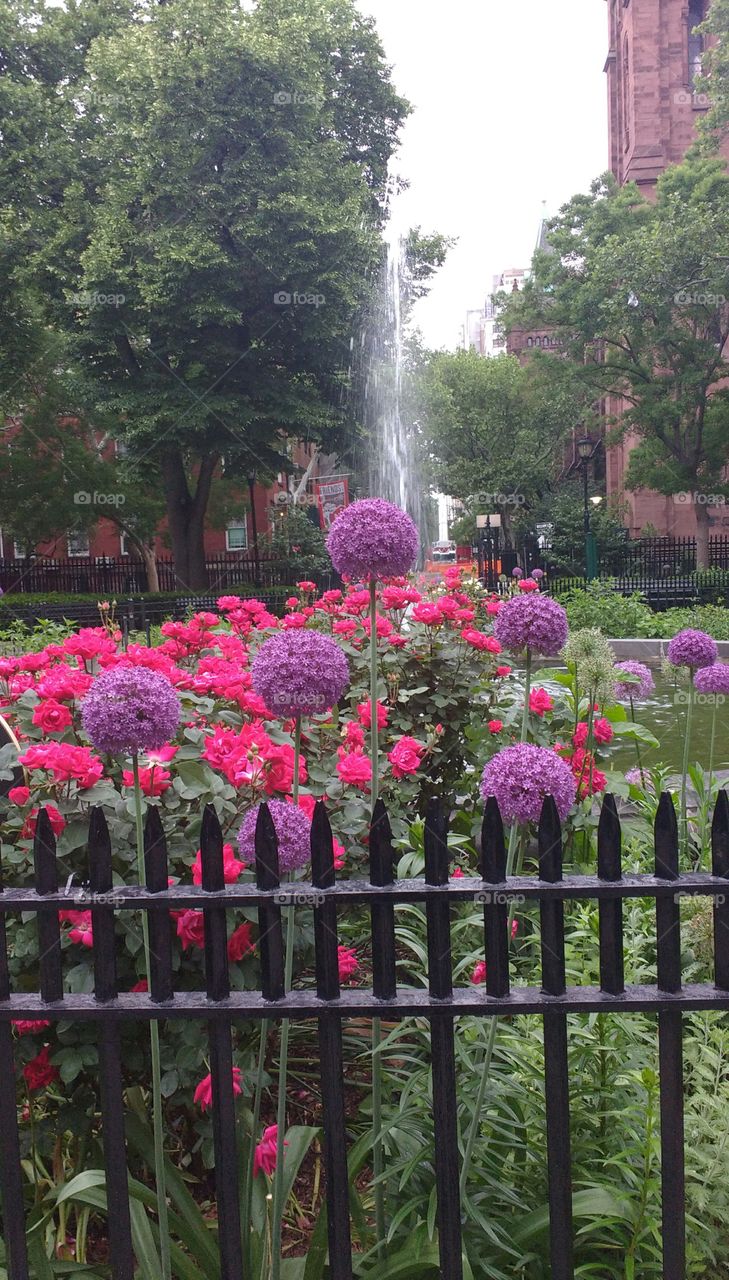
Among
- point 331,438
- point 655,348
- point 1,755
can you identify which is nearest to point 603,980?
point 1,755

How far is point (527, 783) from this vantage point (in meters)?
1.83

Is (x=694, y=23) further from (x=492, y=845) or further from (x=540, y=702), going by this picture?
(x=492, y=845)

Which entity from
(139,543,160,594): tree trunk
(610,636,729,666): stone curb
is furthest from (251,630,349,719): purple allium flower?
(139,543,160,594): tree trunk

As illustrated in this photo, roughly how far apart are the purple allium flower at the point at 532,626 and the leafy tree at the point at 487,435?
41093 mm

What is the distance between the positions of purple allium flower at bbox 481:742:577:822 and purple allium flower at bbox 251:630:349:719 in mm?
351

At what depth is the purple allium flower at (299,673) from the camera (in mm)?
1842

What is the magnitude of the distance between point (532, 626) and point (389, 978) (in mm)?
962

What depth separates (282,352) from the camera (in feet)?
78.2

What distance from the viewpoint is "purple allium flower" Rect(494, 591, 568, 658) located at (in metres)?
2.34

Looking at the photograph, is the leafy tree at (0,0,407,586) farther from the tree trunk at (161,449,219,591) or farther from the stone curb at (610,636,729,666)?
the stone curb at (610,636,729,666)

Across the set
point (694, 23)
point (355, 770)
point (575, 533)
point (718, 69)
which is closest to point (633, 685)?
point (355, 770)

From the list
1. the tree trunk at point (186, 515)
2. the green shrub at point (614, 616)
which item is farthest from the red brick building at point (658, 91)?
the green shrub at point (614, 616)

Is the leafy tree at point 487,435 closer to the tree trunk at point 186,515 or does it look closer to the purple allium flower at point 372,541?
the tree trunk at point 186,515

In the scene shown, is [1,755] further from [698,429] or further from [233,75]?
[698,429]
